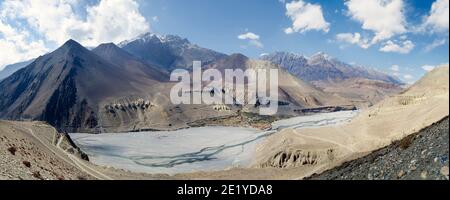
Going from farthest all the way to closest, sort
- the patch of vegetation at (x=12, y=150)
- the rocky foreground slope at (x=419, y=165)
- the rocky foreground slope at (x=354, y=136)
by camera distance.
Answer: the rocky foreground slope at (x=354, y=136)
the patch of vegetation at (x=12, y=150)
the rocky foreground slope at (x=419, y=165)

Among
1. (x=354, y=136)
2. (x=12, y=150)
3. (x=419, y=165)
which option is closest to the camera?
(x=419, y=165)

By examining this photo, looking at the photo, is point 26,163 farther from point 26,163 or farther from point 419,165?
point 419,165

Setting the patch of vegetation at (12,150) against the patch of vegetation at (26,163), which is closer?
the patch of vegetation at (26,163)

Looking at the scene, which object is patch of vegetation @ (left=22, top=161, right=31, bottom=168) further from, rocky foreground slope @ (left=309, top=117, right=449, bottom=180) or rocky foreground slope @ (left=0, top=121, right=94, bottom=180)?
rocky foreground slope @ (left=309, top=117, right=449, bottom=180)

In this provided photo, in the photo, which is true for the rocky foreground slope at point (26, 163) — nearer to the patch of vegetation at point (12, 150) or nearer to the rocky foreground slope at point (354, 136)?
the patch of vegetation at point (12, 150)

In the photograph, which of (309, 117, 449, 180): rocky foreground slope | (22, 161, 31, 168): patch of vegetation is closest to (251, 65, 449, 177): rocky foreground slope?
(309, 117, 449, 180): rocky foreground slope

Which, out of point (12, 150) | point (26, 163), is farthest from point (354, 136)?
point (26, 163)

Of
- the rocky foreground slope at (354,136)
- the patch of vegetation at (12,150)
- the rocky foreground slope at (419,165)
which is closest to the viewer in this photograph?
the rocky foreground slope at (419,165)

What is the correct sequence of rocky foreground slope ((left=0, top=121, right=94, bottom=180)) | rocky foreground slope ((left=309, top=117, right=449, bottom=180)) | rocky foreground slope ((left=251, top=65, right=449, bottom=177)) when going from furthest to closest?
rocky foreground slope ((left=251, top=65, right=449, bottom=177))
rocky foreground slope ((left=0, top=121, right=94, bottom=180))
rocky foreground slope ((left=309, top=117, right=449, bottom=180))

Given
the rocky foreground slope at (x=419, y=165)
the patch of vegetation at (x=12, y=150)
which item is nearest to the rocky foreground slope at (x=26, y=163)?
the patch of vegetation at (x=12, y=150)
